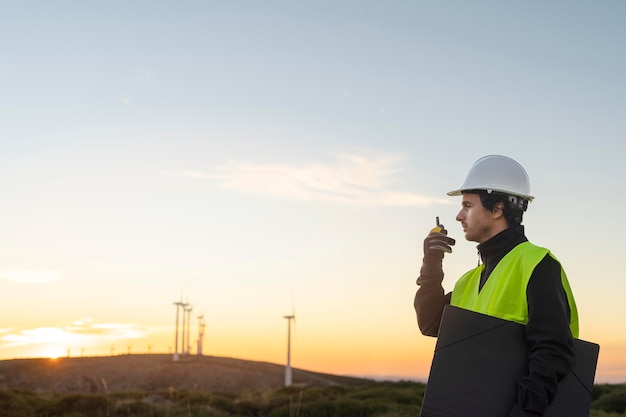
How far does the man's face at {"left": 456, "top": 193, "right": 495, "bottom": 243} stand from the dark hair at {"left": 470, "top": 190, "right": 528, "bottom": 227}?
0.04m

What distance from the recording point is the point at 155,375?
84.0m

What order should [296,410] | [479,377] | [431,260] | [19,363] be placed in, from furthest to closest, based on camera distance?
[19,363], [296,410], [431,260], [479,377]

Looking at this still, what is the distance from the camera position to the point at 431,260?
5512 mm

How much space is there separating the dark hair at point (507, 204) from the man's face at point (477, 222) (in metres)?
0.04

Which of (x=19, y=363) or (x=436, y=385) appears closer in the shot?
Answer: (x=436, y=385)

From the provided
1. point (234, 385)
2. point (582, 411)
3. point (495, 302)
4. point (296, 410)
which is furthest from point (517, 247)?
point (234, 385)

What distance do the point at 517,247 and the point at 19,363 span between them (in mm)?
92462

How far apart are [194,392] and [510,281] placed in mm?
29253

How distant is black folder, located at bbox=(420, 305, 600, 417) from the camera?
4559 mm

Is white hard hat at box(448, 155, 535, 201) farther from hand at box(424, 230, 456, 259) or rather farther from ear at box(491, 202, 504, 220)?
hand at box(424, 230, 456, 259)

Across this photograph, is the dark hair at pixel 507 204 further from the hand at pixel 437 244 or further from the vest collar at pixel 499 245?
the hand at pixel 437 244

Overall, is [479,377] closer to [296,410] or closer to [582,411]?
[582,411]

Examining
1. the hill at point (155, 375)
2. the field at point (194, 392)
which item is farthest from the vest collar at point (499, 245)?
the hill at point (155, 375)

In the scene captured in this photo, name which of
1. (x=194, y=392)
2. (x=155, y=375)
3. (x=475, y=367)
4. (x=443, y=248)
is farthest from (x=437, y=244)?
(x=155, y=375)
